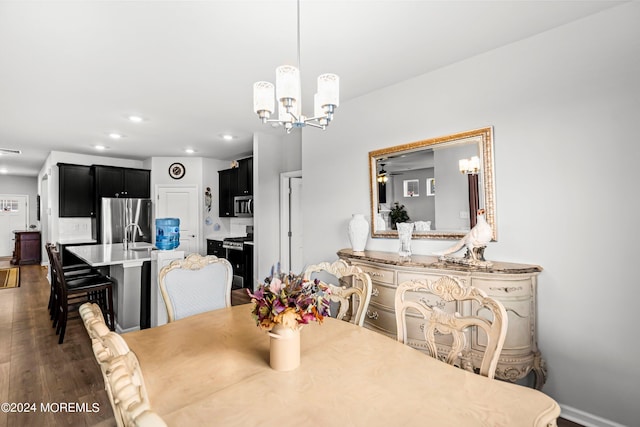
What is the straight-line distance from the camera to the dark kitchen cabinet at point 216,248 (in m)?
5.97

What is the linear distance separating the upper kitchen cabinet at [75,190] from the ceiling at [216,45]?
233 cm

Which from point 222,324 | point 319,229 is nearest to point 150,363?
point 222,324

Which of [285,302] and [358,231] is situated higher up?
[358,231]

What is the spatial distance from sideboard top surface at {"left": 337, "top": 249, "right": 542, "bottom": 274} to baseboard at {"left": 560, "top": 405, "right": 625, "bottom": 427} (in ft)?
2.94

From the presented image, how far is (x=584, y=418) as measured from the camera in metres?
1.95

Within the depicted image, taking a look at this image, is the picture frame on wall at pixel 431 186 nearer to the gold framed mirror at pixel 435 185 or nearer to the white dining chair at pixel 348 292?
the gold framed mirror at pixel 435 185

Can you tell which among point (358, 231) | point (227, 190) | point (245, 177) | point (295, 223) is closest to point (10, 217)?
point (227, 190)

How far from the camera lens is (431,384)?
1103 millimetres

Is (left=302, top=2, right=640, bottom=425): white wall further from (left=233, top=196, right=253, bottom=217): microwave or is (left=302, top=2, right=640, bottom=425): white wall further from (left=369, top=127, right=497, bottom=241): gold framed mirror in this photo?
(left=233, top=196, right=253, bottom=217): microwave

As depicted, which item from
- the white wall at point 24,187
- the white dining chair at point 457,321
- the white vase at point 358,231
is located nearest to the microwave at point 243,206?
the white vase at point 358,231

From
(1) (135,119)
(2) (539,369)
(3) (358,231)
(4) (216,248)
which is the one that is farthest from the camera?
(4) (216,248)

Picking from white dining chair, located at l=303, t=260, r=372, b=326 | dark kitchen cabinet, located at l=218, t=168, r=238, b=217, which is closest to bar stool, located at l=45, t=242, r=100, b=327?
dark kitchen cabinet, located at l=218, t=168, r=238, b=217

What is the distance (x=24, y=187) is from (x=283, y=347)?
12.4 meters

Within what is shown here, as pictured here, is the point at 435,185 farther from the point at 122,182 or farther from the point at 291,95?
the point at 122,182
